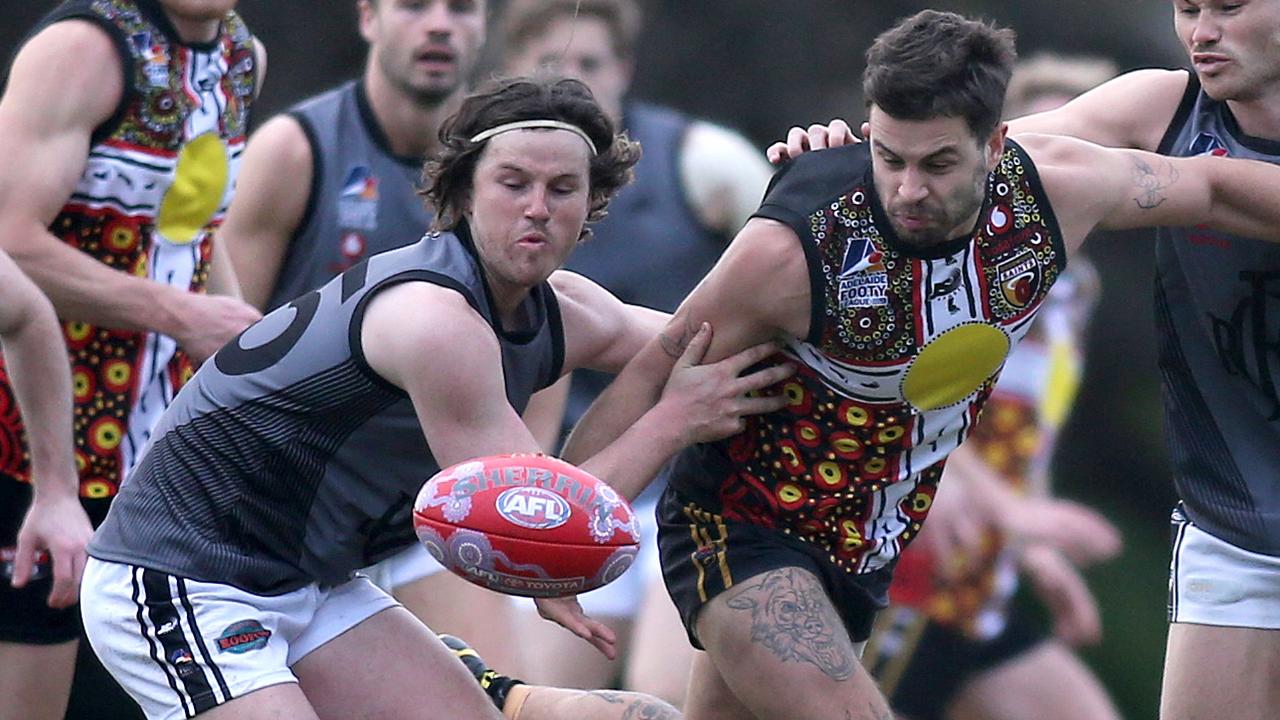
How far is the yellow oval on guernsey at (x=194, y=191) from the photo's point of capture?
579 centimetres

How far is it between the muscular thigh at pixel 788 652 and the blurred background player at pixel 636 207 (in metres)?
2.33

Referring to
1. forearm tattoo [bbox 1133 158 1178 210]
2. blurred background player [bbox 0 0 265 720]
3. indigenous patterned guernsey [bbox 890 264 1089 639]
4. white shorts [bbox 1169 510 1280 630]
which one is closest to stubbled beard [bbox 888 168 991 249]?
forearm tattoo [bbox 1133 158 1178 210]

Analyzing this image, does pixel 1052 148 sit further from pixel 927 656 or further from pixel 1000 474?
pixel 927 656

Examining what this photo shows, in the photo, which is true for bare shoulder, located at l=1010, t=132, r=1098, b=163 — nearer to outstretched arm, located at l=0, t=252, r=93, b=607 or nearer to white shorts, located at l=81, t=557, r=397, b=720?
white shorts, located at l=81, t=557, r=397, b=720

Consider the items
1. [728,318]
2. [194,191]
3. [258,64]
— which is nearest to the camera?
[728,318]

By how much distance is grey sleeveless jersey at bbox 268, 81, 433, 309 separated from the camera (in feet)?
21.8

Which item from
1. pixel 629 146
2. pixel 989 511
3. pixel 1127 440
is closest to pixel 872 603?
pixel 629 146

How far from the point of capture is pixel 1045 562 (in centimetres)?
810

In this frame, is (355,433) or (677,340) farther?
(677,340)

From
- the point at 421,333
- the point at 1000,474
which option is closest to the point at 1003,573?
the point at 1000,474

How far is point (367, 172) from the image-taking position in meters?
6.73

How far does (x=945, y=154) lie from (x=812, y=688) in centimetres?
114

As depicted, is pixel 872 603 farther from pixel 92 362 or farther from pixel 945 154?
pixel 92 362

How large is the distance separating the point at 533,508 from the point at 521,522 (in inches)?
1.4
